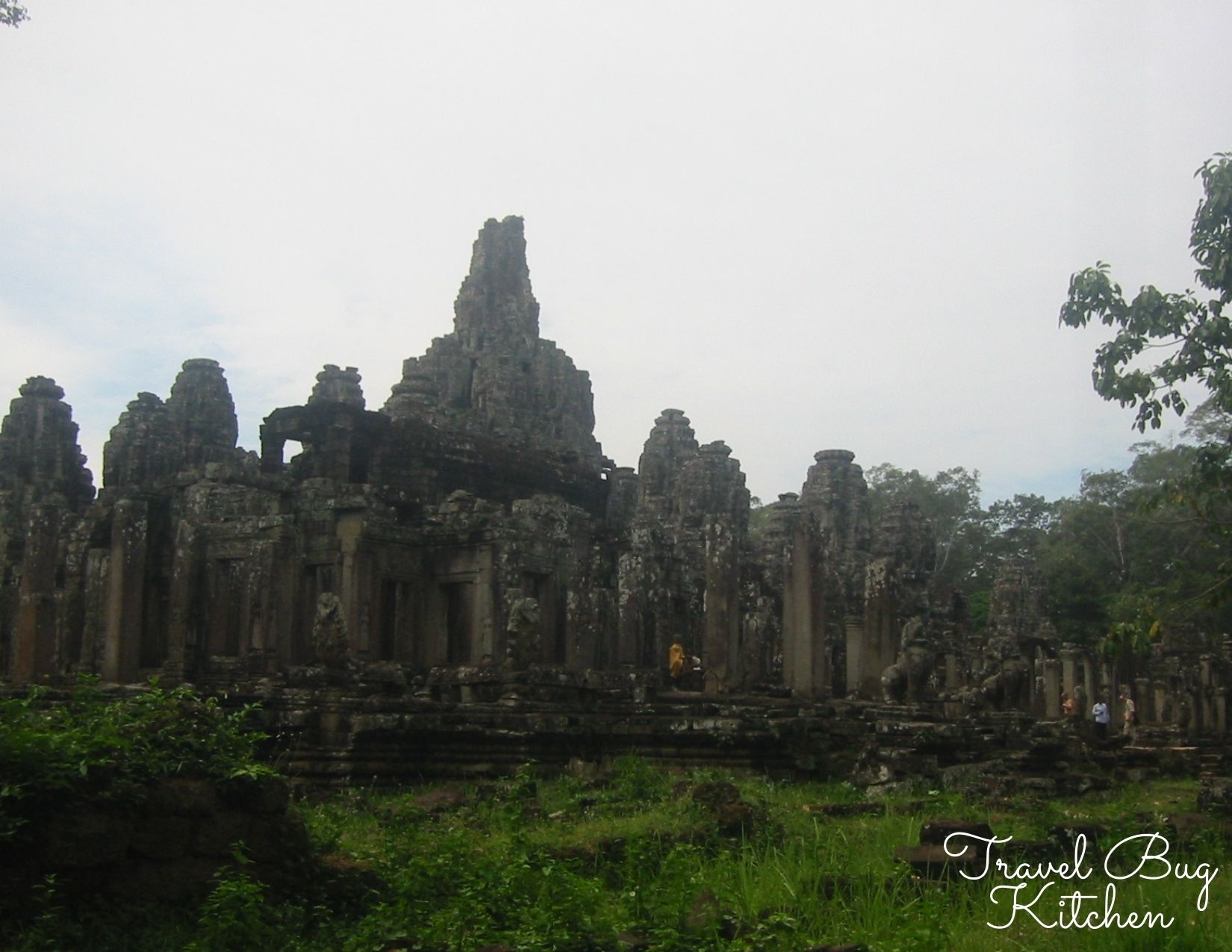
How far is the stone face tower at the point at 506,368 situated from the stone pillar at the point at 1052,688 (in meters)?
10.9

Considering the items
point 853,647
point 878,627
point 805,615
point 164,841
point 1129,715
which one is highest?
point 805,615

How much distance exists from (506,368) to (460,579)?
479 inches

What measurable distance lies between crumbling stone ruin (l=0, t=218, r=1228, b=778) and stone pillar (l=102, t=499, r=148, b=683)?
0.05 m

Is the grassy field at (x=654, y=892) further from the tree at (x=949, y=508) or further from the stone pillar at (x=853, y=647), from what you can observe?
the tree at (x=949, y=508)

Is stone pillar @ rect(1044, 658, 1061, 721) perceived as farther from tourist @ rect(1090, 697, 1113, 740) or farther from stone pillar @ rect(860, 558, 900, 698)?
stone pillar @ rect(860, 558, 900, 698)

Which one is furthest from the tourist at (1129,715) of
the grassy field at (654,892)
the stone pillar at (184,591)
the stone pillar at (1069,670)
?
the grassy field at (654,892)

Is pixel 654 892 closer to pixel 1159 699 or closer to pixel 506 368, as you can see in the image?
pixel 506 368

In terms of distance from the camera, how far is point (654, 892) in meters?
8.25

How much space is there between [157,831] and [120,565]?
616 inches

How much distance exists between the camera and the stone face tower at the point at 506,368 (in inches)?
1313

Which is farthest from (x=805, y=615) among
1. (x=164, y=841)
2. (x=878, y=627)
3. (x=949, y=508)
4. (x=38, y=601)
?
(x=949, y=508)

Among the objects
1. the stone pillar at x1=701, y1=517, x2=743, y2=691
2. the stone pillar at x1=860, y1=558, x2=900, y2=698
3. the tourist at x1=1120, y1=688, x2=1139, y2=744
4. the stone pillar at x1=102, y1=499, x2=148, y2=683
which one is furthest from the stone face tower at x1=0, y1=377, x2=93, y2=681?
the tourist at x1=1120, y1=688, x2=1139, y2=744

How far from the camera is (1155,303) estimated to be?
13758 millimetres

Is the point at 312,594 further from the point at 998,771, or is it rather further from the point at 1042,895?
the point at 1042,895
